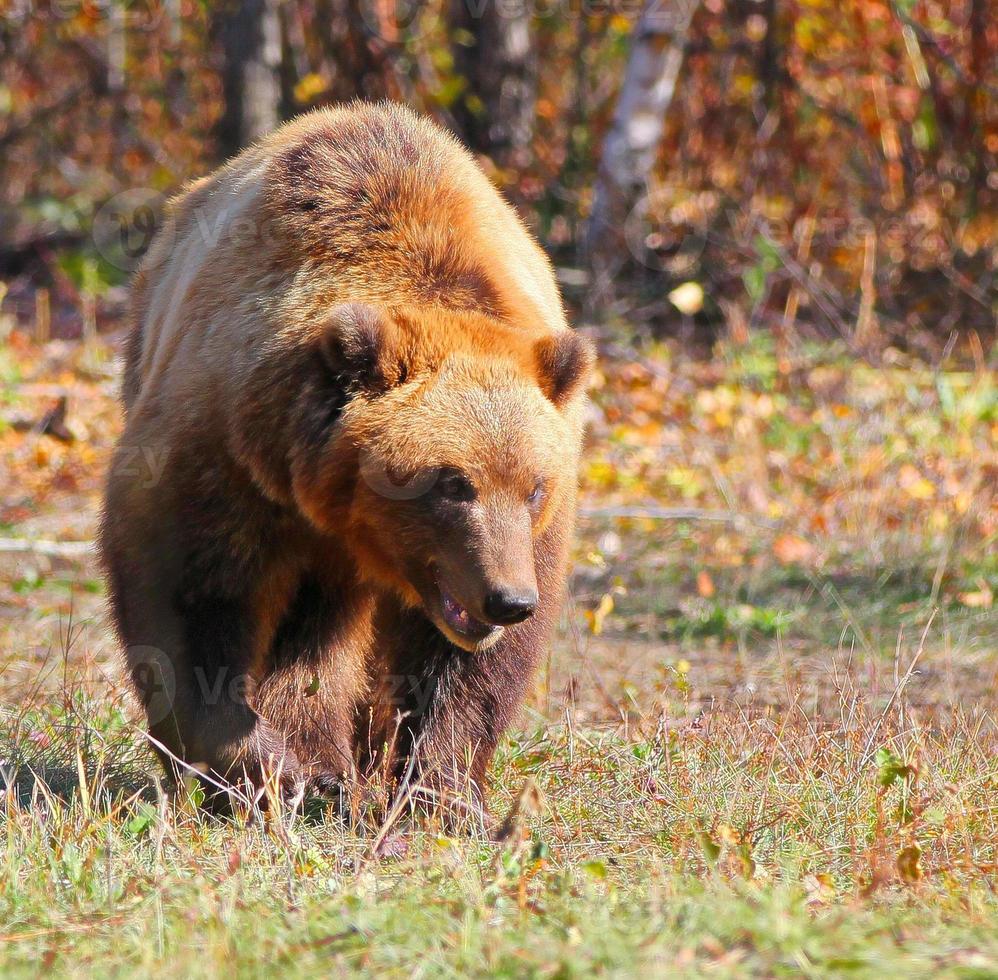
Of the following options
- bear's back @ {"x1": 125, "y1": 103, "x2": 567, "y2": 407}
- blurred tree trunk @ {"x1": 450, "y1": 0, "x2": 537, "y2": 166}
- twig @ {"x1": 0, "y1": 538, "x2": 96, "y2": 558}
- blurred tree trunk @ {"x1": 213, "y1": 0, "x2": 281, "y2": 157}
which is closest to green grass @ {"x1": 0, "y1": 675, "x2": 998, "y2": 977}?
bear's back @ {"x1": 125, "y1": 103, "x2": 567, "y2": 407}

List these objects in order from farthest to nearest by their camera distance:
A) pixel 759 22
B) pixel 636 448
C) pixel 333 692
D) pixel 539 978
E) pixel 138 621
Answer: pixel 759 22 < pixel 636 448 < pixel 333 692 < pixel 138 621 < pixel 539 978

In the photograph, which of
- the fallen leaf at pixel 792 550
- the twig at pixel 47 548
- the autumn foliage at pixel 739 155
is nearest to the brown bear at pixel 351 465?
the twig at pixel 47 548

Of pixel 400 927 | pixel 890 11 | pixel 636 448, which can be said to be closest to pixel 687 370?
pixel 636 448

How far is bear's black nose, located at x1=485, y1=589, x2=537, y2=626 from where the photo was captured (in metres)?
3.43

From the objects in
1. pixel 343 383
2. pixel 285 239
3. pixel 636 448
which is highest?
pixel 285 239

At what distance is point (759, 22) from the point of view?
41.4 ft

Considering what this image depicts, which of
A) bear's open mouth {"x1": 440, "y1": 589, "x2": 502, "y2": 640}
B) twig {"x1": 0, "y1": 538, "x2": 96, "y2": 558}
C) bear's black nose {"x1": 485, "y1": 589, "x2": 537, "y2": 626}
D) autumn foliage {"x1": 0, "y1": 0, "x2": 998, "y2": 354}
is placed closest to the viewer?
bear's black nose {"x1": 485, "y1": 589, "x2": 537, "y2": 626}

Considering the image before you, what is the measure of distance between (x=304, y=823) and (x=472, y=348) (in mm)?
1378

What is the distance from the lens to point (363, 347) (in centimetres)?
352

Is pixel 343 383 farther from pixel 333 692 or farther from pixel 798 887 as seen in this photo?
pixel 798 887

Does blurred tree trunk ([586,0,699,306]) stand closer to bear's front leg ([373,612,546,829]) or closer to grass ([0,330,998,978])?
grass ([0,330,998,978])

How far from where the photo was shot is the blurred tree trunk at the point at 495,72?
41.6 feet

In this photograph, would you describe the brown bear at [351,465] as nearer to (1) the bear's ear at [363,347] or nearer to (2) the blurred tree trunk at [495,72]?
(1) the bear's ear at [363,347]

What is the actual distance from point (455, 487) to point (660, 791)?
3.37ft
